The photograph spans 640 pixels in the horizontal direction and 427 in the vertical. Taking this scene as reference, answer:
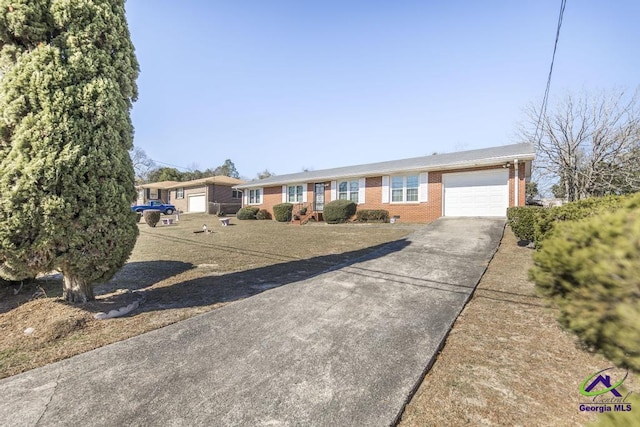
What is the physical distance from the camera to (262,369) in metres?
2.68

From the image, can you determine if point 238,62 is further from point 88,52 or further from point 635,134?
point 635,134

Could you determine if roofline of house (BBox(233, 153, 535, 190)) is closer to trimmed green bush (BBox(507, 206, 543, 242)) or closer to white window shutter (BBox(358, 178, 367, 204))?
white window shutter (BBox(358, 178, 367, 204))

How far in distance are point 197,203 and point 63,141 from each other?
2982 cm

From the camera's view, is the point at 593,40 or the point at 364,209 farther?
the point at 364,209

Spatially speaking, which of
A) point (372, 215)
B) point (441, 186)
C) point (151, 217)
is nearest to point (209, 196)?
point (151, 217)

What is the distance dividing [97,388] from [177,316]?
150 cm

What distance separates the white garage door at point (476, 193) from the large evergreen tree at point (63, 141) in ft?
43.7

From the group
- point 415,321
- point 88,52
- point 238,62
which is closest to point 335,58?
point 238,62

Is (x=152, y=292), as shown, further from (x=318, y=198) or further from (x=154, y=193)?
(x=154, y=193)

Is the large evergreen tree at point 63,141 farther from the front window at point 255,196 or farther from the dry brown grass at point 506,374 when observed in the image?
the front window at point 255,196

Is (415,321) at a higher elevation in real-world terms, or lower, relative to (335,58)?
lower

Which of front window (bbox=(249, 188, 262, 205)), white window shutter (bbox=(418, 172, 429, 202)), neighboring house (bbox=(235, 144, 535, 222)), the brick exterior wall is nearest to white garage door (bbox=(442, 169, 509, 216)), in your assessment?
neighboring house (bbox=(235, 144, 535, 222))

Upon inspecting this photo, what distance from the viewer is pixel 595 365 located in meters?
2.69

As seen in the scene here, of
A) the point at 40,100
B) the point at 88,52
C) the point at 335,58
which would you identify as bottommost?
the point at 40,100
